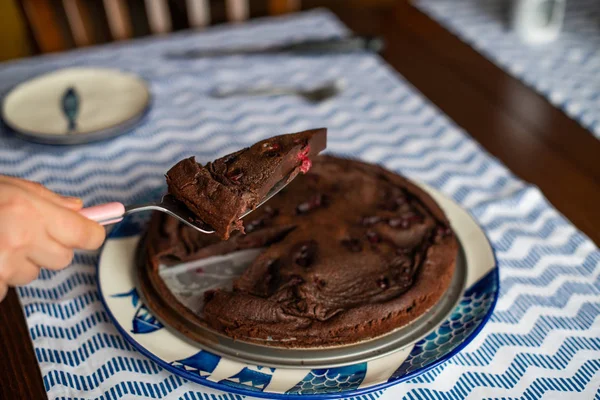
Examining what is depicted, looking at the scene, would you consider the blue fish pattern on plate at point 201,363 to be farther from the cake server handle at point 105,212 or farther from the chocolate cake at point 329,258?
the cake server handle at point 105,212

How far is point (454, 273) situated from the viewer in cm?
128

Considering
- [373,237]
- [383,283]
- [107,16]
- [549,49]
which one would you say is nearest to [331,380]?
[383,283]

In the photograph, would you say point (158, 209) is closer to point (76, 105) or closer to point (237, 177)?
point (237, 177)

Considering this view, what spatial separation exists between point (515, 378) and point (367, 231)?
0.41m

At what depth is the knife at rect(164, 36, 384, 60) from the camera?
7.33 ft

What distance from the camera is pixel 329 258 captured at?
1194 mm

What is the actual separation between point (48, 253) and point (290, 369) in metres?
0.46

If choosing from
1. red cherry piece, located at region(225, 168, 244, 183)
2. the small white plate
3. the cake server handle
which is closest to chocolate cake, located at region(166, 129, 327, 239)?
red cherry piece, located at region(225, 168, 244, 183)

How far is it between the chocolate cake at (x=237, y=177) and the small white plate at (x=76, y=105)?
2.44ft

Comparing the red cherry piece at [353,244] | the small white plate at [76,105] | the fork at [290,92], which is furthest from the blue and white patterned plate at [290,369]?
the fork at [290,92]

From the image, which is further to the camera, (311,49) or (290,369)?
(311,49)

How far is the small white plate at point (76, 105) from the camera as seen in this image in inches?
69.8

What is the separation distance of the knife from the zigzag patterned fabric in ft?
1.40

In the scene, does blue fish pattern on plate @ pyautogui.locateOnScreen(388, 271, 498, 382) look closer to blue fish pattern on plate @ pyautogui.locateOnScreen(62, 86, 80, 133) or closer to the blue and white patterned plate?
the blue and white patterned plate
